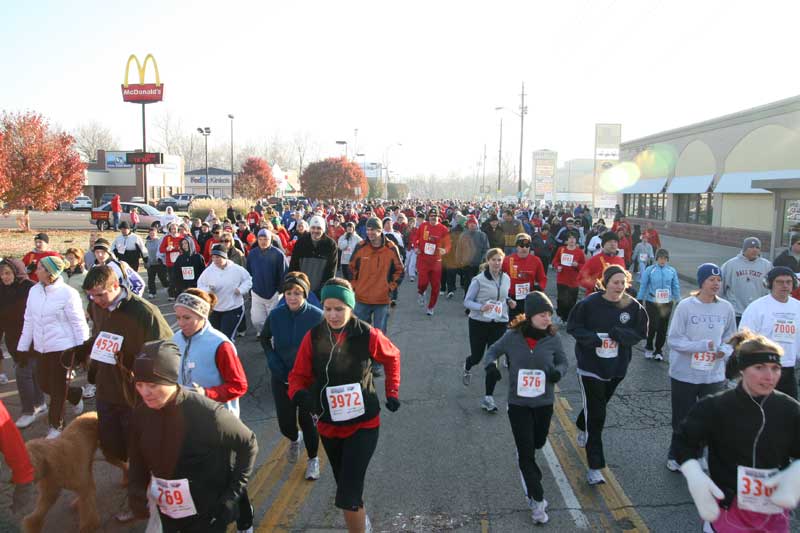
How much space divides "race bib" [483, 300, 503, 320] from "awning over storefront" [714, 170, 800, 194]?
80.1 ft

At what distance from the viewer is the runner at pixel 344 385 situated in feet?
12.6

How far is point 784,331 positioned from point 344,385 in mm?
4066

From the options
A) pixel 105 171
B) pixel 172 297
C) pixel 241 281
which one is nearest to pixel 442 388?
pixel 241 281

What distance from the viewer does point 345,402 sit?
383 cm

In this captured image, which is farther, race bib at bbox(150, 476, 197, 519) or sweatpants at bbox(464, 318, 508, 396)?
sweatpants at bbox(464, 318, 508, 396)

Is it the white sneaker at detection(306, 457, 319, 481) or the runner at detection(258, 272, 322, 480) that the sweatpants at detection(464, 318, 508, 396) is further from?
the white sneaker at detection(306, 457, 319, 481)

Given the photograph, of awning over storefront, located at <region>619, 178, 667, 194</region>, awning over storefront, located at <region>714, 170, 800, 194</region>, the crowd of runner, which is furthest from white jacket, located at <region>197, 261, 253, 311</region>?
awning over storefront, located at <region>619, 178, 667, 194</region>

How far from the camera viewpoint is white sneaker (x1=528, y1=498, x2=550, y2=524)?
4.37 meters

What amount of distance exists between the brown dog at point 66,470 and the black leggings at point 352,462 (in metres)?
1.81


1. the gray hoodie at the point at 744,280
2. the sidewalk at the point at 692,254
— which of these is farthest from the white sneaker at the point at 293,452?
the sidewalk at the point at 692,254

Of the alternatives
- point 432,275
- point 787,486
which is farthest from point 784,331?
point 432,275

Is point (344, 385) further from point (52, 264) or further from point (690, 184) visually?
point (690, 184)

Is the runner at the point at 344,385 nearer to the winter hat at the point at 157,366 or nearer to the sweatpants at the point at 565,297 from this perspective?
the winter hat at the point at 157,366

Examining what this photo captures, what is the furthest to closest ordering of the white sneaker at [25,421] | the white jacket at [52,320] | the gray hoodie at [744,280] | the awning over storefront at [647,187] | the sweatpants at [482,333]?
the awning over storefront at [647,187]
the gray hoodie at [744,280]
the sweatpants at [482,333]
the white sneaker at [25,421]
the white jacket at [52,320]
